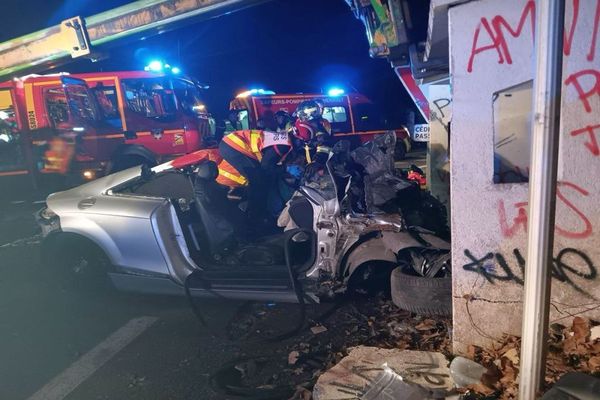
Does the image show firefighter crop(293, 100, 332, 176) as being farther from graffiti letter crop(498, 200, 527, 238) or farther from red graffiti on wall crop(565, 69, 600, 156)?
red graffiti on wall crop(565, 69, 600, 156)

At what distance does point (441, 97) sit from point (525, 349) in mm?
→ 5322

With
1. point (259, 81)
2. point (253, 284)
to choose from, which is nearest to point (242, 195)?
point (253, 284)

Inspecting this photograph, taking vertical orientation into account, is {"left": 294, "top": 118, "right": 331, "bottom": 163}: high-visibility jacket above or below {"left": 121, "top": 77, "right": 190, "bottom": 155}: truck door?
below

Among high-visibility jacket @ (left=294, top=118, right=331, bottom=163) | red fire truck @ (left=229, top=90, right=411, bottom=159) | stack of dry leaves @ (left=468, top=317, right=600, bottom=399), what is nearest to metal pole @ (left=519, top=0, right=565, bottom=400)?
stack of dry leaves @ (left=468, top=317, right=600, bottom=399)

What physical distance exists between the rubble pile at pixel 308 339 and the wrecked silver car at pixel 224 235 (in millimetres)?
278

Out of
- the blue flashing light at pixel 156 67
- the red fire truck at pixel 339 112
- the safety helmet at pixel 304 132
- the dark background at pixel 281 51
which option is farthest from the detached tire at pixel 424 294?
the dark background at pixel 281 51

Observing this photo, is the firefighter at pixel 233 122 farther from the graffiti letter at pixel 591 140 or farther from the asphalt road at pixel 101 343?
the graffiti letter at pixel 591 140

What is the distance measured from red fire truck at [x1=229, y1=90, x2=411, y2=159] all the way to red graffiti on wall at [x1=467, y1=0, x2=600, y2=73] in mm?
10848

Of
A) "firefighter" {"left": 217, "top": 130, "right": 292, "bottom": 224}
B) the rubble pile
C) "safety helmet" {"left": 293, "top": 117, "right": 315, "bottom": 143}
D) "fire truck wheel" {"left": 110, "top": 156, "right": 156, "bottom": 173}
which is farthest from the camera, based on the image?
"fire truck wheel" {"left": 110, "top": 156, "right": 156, "bottom": 173}

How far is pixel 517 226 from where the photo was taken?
2.73 meters

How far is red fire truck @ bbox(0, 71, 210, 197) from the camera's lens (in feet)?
32.3

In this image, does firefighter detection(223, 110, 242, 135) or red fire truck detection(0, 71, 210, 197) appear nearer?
red fire truck detection(0, 71, 210, 197)

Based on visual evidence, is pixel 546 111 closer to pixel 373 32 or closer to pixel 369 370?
pixel 369 370

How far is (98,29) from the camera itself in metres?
4.43
